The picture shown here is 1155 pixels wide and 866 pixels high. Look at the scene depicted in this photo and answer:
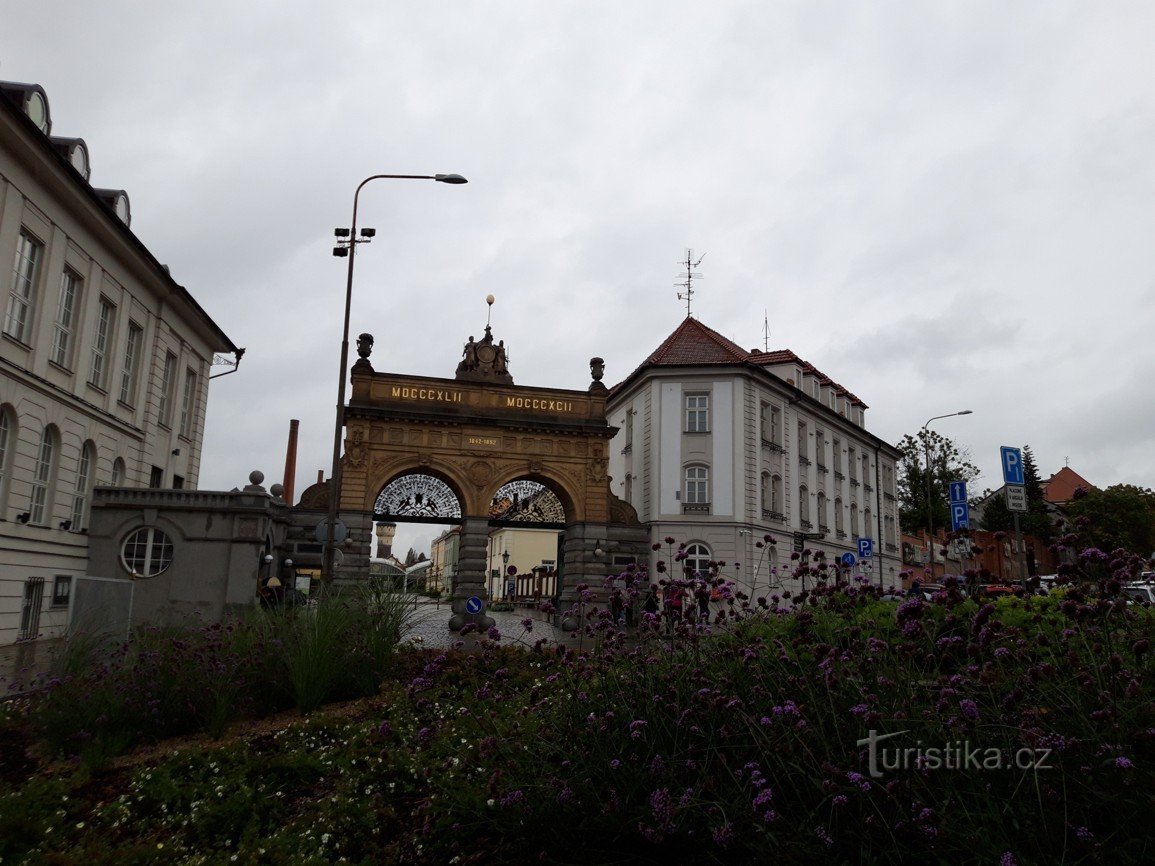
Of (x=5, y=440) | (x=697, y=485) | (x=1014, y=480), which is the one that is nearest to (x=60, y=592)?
(x=5, y=440)

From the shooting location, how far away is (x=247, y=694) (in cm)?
869

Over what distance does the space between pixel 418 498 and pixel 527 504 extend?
391 centimetres

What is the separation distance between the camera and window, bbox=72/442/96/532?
23562 mm

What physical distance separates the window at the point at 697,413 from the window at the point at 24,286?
77.5 ft

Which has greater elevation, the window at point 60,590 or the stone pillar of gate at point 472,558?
the stone pillar of gate at point 472,558

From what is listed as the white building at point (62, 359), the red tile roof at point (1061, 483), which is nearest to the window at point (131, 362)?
the white building at point (62, 359)

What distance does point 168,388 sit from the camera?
31.6m

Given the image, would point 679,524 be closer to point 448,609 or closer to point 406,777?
point 448,609

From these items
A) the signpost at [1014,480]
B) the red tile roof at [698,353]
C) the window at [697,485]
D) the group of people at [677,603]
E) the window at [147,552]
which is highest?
the red tile roof at [698,353]

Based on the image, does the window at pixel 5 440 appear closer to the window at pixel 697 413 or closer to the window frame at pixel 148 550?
the window frame at pixel 148 550

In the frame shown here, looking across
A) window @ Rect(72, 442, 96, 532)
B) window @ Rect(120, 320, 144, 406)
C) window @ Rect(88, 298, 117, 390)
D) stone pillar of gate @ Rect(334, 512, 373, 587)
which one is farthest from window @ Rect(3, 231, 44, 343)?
stone pillar of gate @ Rect(334, 512, 373, 587)

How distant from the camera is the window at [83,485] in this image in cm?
2356

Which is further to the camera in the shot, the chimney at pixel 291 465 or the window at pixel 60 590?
the chimney at pixel 291 465

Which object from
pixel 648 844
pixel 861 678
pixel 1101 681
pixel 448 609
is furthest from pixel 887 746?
pixel 448 609
